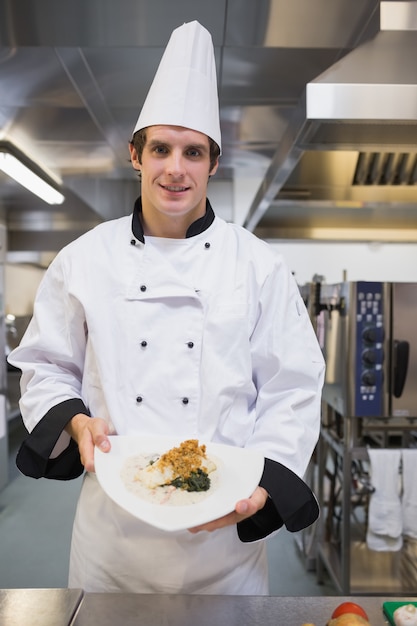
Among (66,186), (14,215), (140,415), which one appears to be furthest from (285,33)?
(14,215)

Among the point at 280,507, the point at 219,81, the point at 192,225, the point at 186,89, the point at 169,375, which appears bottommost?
the point at 280,507

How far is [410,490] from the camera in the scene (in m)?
2.60

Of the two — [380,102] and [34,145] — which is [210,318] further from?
[34,145]

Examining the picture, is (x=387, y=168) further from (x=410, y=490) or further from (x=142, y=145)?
(x=142, y=145)

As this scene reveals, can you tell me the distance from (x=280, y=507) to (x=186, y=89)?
34.5 inches

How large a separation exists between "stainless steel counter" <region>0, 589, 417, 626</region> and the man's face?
0.74 m

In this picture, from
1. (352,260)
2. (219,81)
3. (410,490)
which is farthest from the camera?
(352,260)

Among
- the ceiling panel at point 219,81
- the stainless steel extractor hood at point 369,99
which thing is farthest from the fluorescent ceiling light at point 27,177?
the stainless steel extractor hood at point 369,99

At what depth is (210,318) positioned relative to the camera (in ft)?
4.13

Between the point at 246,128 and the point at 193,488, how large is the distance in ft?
10.3

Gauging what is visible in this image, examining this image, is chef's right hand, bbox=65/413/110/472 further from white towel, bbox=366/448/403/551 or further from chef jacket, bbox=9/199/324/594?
white towel, bbox=366/448/403/551

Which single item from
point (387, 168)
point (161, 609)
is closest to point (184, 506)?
point (161, 609)

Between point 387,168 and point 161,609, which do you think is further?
point 387,168

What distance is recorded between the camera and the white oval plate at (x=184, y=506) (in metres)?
0.93
